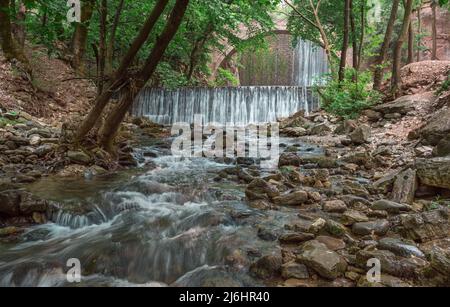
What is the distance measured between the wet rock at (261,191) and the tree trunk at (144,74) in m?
2.32

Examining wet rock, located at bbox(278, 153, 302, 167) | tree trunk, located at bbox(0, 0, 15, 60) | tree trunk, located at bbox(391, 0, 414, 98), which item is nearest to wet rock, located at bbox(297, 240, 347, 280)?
wet rock, located at bbox(278, 153, 302, 167)

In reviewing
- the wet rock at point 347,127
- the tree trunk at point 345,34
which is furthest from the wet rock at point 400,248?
the tree trunk at point 345,34

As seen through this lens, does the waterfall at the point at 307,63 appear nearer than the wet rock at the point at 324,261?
No

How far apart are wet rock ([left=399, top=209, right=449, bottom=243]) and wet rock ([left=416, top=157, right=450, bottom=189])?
0.86m

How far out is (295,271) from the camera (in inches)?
98.6

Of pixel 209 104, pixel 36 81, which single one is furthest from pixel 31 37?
pixel 209 104

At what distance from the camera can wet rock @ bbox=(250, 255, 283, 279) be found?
2.57 meters

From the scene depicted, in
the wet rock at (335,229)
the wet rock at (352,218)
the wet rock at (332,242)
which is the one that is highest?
the wet rock at (352,218)

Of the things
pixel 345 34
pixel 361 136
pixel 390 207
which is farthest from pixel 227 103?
pixel 390 207

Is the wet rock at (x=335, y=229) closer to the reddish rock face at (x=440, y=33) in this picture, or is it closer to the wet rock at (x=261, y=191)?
the wet rock at (x=261, y=191)

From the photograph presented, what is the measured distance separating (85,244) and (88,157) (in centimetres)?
269

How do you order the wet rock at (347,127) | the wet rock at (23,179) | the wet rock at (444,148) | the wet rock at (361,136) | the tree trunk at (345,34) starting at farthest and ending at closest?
the tree trunk at (345,34)
the wet rock at (347,127)
the wet rock at (361,136)
the wet rock at (23,179)
the wet rock at (444,148)

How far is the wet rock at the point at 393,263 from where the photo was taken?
2359 mm
